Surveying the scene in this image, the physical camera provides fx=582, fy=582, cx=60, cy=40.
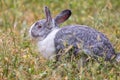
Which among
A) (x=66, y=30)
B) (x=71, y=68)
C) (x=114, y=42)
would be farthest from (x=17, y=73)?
(x=114, y=42)

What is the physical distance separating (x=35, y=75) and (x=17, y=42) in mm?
1446

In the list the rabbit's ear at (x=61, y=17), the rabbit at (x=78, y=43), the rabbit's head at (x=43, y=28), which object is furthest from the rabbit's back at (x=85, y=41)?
the rabbit's ear at (x=61, y=17)

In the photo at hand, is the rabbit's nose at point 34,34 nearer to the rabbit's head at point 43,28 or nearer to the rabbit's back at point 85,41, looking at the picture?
the rabbit's head at point 43,28

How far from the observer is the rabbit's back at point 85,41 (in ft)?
22.2

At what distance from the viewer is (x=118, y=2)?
1107cm

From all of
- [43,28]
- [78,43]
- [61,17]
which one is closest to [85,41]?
[78,43]

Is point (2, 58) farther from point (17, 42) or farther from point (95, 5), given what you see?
point (95, 5)

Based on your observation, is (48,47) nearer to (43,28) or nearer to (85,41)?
(85,41)

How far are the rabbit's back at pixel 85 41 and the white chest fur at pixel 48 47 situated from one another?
0.08 meters

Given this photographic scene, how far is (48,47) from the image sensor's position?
7.03m

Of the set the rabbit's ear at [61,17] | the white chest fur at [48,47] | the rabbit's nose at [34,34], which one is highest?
the rabbit's ear at [61,17]

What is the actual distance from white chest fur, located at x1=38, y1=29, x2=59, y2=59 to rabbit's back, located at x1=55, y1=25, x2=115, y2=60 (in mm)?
79

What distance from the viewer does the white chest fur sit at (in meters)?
6.98

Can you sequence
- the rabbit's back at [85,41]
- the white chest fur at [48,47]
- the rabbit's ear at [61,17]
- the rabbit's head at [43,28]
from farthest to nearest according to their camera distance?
the rabbit's ear at [61,17], the rabbit's head at [43,28], the white chest fur at [48,47], the rabbit's back at [85,41]
